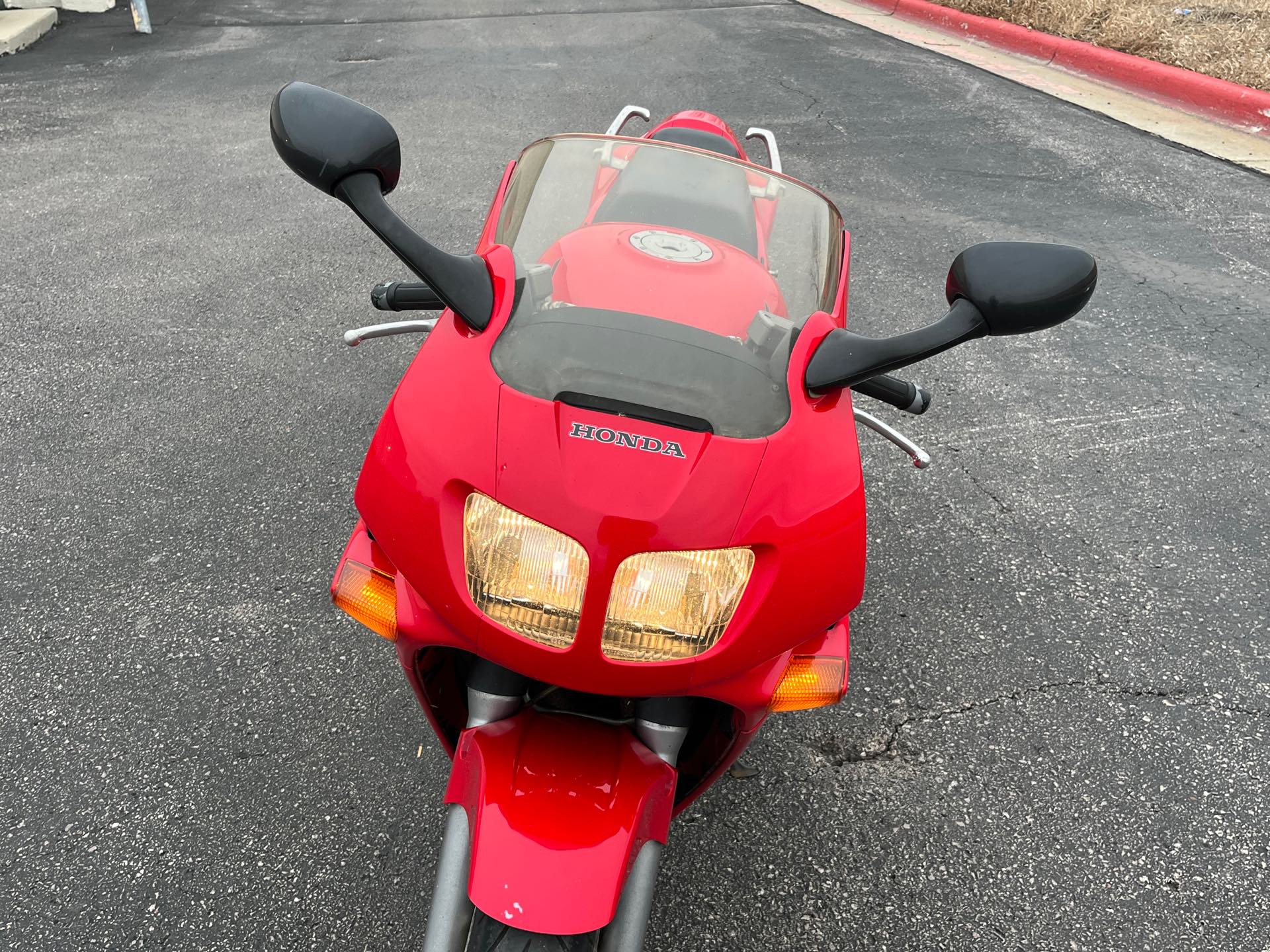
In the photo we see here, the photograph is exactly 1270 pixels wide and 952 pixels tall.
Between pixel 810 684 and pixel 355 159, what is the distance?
1.21 metres

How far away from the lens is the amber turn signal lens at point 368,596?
5.83ft

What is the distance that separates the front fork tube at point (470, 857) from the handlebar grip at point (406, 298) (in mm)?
766

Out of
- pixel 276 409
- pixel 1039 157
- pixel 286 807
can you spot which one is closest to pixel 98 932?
pixel 286 807

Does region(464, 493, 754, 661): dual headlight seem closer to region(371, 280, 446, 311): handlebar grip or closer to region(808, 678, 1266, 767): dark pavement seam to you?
region(371, 280, 446, 311): handlebar grip

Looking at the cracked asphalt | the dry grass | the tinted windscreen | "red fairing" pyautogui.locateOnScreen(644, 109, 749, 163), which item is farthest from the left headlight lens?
the dry grass

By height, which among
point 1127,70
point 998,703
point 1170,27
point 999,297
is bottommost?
point 998,703

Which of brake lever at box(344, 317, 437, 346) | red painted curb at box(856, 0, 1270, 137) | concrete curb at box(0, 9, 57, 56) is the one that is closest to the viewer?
brake lever at box(344, 317, 437, 346)

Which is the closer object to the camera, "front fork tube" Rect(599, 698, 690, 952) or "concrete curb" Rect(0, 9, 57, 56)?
"front fork tube" Rect(599, 698, 690, 952)

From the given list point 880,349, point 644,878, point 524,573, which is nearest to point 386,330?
point 524,573

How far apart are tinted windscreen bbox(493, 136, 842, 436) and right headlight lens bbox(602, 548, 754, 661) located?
23cm

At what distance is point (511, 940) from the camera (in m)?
1.49

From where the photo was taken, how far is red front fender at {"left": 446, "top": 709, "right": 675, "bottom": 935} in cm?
145

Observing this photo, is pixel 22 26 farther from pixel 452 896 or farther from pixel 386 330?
pixel 452 896

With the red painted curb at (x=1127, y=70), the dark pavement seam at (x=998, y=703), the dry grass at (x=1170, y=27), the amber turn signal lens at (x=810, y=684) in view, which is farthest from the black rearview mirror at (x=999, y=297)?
the dry grass at (x=1170, y=27)
